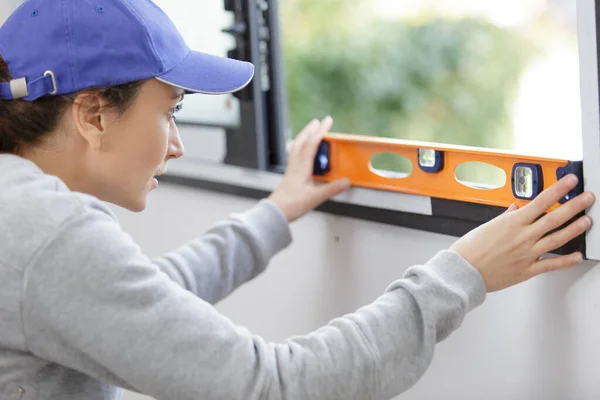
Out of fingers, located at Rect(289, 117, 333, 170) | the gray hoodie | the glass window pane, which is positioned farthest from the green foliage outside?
the gray hoodie

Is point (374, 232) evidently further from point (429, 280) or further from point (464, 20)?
point (464, 20)

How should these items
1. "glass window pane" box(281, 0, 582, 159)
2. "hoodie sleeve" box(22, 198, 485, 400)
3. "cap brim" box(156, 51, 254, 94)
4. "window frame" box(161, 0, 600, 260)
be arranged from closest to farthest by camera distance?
1. "hoodie sleeve" box(22, 198, 485, 400)
2. "cap brim" box(156, 51, 254, 94)
3. "window frame" box(161, 0, 600, 260)
4. "glass window pane" box(281, 0, 582, 159)

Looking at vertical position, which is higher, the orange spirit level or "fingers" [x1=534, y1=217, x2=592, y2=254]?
the orange spirit level

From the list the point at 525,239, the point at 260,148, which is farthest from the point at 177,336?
the point at 260,148

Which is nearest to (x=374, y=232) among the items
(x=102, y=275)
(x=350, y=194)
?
(x=350, y=194)

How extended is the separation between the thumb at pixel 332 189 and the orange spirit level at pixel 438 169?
16 millimetres

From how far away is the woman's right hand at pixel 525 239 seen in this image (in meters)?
0.78

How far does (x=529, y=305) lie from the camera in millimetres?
896

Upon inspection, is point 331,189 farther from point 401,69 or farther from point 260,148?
point 401,69

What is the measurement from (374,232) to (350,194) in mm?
63

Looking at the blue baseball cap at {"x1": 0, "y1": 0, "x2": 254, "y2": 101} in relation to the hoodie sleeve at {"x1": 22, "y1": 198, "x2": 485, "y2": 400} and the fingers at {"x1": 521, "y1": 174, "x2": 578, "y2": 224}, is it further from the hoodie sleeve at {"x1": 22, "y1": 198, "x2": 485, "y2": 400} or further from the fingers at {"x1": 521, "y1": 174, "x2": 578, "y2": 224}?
the fingers at {"x1": 521, "y1": 174, "x2": 578, "y2": 224}

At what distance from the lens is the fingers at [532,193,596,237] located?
793 mm

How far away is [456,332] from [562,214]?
0.25 m

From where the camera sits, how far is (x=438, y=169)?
959 mm
